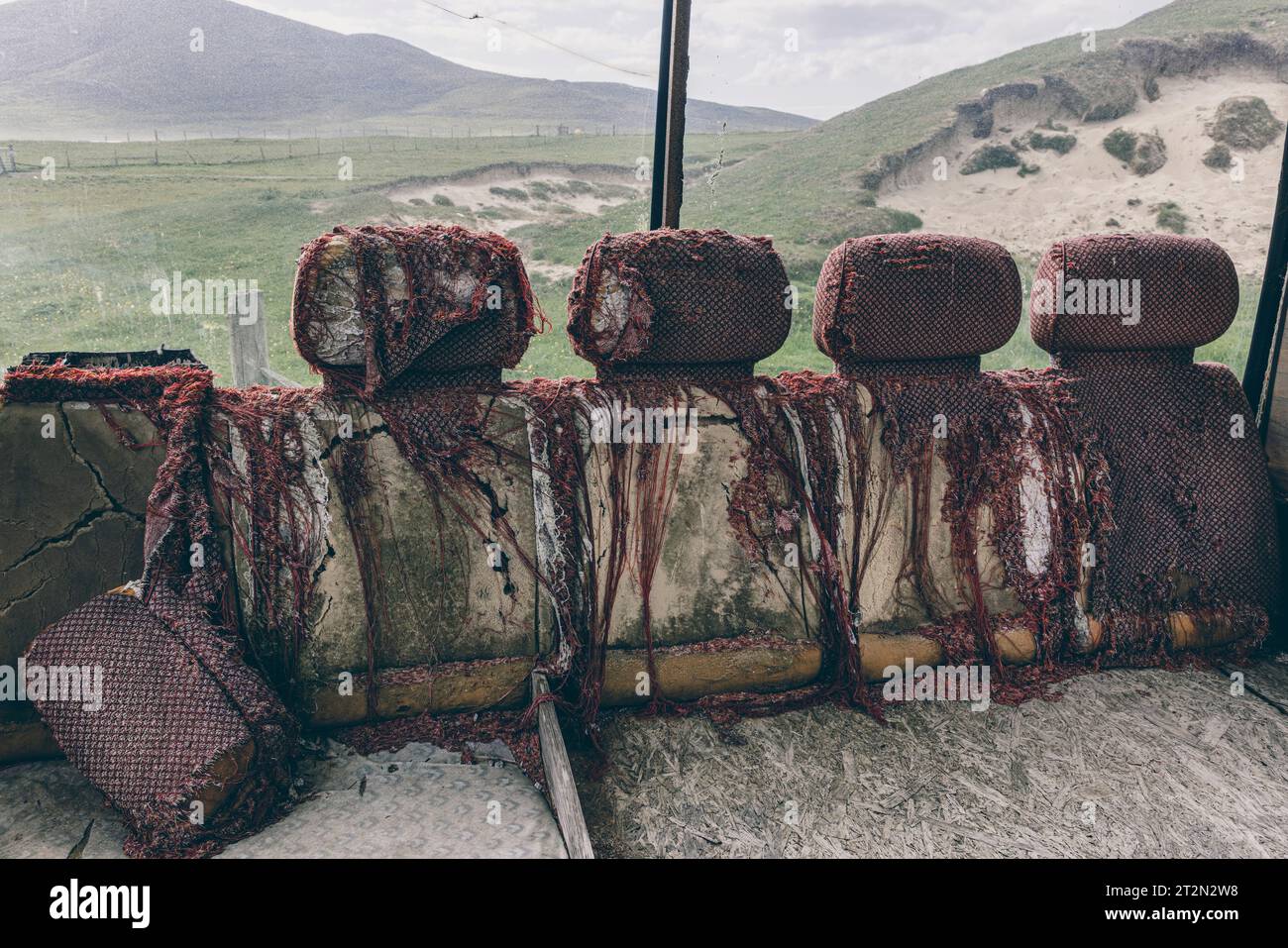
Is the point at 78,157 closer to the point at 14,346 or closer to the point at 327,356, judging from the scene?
the point at 14,346

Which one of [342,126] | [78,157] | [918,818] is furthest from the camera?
[342,126]

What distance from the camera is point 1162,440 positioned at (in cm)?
290

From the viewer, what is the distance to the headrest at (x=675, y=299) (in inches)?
95.1

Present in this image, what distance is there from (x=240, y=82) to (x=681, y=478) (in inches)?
2966

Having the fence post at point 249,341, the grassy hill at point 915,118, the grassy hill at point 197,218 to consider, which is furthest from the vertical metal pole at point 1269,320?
the grassy hill at point 915,118

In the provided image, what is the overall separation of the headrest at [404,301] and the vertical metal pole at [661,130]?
42.0 inches

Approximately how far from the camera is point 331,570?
2305 mm

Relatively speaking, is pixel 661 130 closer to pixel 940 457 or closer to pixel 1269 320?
pixel 940 457

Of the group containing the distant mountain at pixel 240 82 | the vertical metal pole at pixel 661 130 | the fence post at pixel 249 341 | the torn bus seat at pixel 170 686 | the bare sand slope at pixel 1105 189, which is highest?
the distant mountain at pixel 240 82

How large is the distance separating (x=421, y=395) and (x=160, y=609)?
873 mm

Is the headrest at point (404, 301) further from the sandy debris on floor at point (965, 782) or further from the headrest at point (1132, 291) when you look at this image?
the headrest at point (1132, 291)

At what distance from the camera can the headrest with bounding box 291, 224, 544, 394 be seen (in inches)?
86.8

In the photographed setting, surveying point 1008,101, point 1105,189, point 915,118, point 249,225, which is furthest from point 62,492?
point 1008,101

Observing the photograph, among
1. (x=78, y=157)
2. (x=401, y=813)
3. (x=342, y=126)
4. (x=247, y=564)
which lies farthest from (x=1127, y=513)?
(x=342, y=126)
